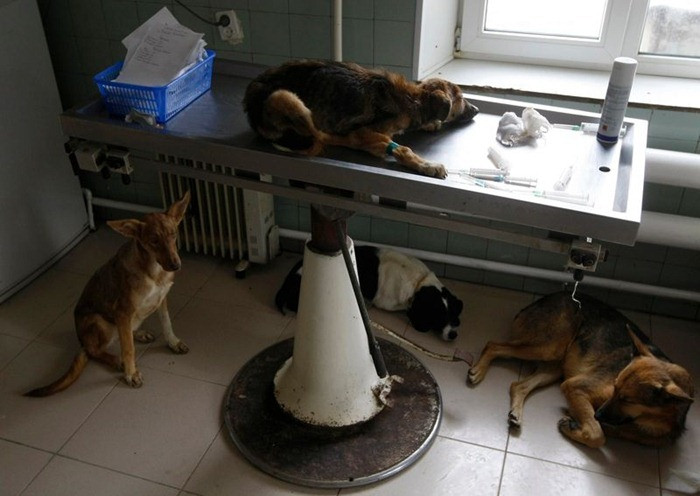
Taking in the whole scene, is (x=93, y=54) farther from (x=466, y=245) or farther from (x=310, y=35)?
(x=466, y=245)

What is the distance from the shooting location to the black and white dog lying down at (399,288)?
2.54 metres

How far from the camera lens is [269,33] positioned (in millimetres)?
2492

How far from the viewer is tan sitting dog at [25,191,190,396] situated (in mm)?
2107

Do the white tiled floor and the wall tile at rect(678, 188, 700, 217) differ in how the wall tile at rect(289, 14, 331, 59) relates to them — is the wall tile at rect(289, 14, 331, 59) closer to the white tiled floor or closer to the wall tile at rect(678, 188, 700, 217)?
the white tiled floor

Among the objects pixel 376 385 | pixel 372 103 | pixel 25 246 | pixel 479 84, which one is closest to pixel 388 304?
pixel 376 385

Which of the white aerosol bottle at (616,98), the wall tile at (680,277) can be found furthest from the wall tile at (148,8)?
the wall tile at (680,277)

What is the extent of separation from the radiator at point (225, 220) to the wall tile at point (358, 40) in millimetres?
667

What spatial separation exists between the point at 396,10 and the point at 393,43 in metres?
0.11

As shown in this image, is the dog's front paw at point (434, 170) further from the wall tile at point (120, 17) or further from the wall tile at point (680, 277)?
the wall tile at point (120, 17)

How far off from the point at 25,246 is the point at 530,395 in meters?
2.10

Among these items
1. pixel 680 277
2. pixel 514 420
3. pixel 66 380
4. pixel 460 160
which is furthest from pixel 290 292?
pixel 680 277

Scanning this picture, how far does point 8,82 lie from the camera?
258cm

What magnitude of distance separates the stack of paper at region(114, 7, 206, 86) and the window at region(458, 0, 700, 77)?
3.93ft

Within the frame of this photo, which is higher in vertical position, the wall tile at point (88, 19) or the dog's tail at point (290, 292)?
the wall tile at point (88, 19)
